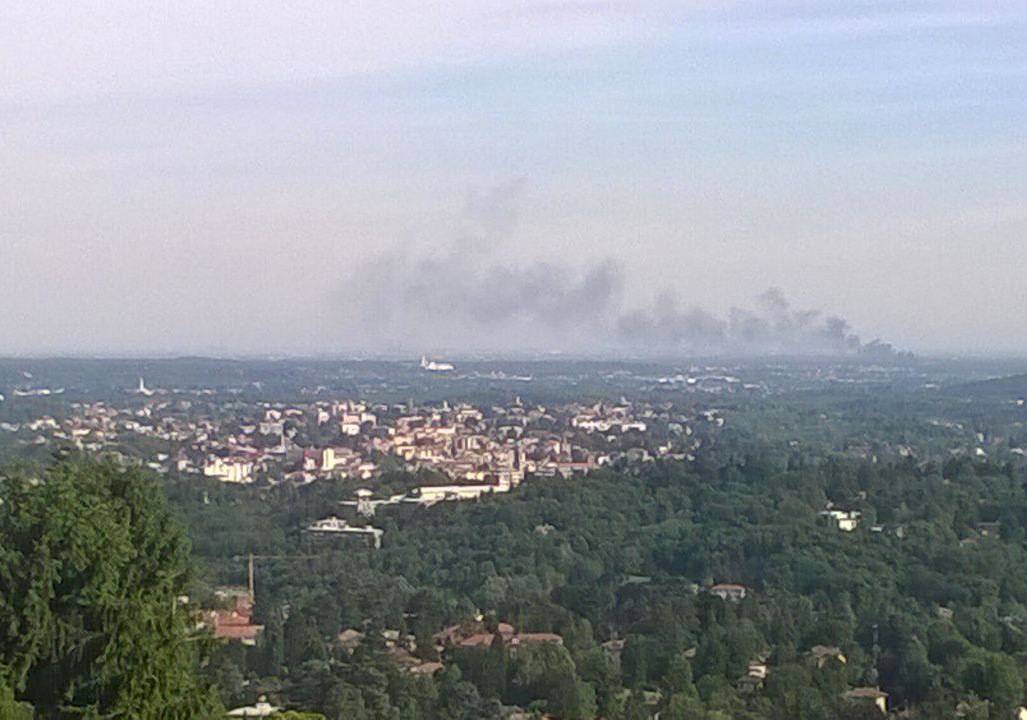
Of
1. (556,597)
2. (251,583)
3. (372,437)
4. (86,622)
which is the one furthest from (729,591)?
(372,437)

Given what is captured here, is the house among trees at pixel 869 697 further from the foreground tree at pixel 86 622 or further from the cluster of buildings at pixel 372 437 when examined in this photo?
the cluster of buildings at pixel 372 437

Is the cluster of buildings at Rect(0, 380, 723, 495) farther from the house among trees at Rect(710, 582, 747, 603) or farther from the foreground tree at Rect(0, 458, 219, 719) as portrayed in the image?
the foreground tree at Rect(0, 458, 219, 719)

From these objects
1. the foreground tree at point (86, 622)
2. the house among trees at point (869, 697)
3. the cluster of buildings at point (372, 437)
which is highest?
the foreground tree at point (86, 622)

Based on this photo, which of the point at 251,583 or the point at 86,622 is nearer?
the point at 86,622

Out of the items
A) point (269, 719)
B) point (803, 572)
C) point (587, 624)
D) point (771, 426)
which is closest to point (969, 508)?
point (803, 572)

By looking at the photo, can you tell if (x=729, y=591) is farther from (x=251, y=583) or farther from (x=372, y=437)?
(x=372, y=437)

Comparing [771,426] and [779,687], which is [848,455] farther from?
[779,687]

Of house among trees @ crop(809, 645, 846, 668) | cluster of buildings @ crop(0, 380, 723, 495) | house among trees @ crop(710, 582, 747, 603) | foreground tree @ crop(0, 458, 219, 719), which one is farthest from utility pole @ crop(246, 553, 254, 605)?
foreground tree @ crop(0, 458, 219, 719)

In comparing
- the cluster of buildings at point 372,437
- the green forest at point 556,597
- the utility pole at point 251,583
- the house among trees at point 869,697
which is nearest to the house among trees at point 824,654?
the green forest at point 556,597
